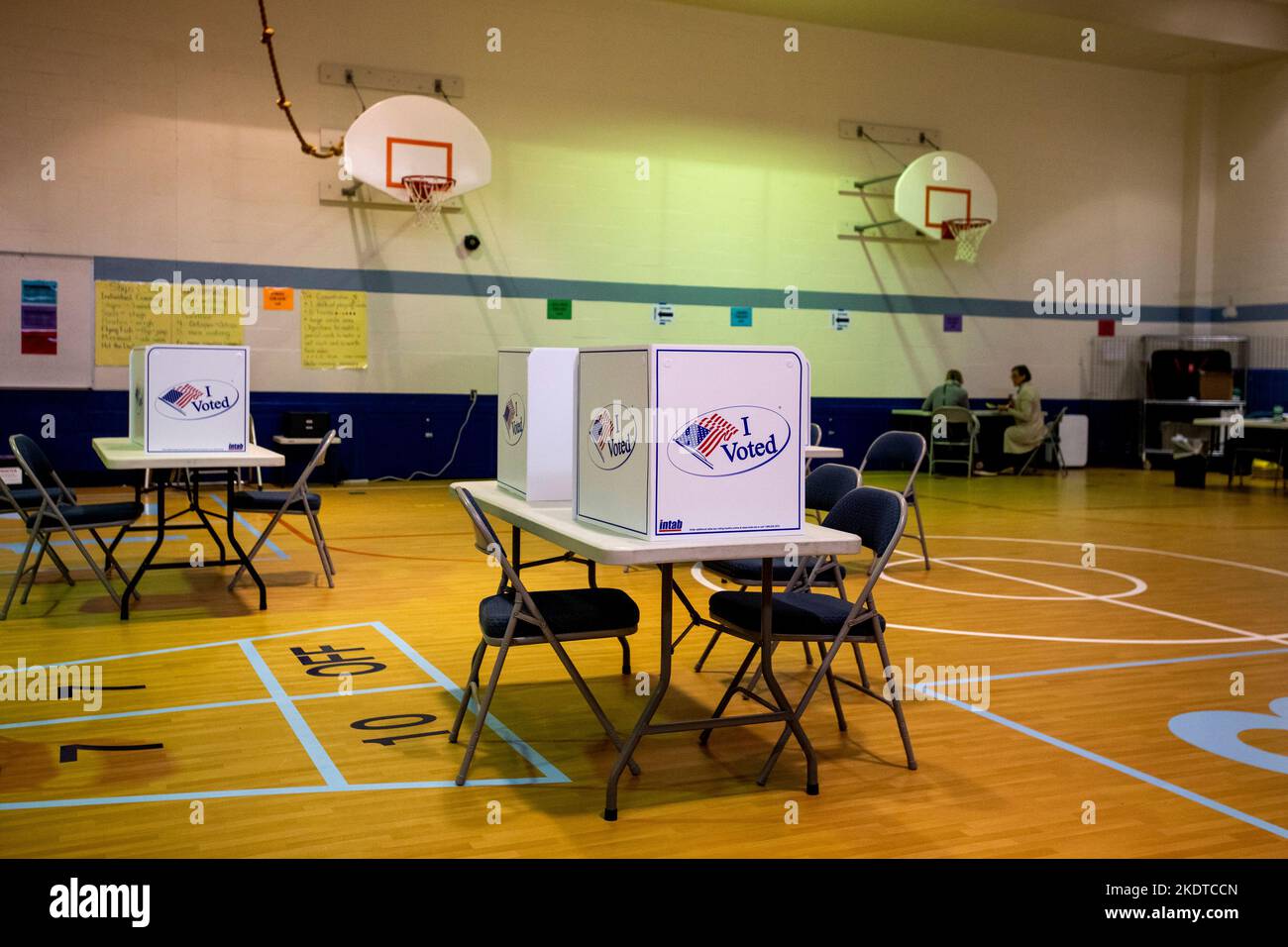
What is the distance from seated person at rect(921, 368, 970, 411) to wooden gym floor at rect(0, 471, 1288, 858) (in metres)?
7.27

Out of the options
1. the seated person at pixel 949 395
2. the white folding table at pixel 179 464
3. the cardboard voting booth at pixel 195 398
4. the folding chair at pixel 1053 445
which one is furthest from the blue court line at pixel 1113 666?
the folding chair at pixel 1053 445

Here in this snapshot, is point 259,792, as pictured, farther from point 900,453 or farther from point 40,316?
point 40,316

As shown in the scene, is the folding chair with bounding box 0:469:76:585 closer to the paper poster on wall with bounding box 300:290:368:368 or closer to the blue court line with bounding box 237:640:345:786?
the blue court line with bounding box 237:640:345:786

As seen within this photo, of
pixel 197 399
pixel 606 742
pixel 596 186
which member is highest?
pixel 596 186

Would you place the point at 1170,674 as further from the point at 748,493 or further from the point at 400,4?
the point at 400,4

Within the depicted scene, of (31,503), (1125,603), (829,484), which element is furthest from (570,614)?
(31,503)

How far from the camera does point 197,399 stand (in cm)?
640

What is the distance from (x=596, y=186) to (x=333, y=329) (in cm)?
335

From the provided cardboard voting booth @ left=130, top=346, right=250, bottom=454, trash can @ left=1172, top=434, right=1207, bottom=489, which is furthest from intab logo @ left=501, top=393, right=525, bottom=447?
trash can @ left=1172, top=434, right=1207, bottom=489

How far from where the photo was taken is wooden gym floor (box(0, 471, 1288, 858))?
10.4ft

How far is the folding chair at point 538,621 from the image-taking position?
356 centimetres

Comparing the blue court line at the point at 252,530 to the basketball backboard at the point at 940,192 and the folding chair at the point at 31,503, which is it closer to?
the folding chair at the point at 31,503

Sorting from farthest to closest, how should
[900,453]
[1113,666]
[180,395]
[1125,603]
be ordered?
1. [900,453]
2. [1125,603]
3. [180,395]
4. [1113,666]
